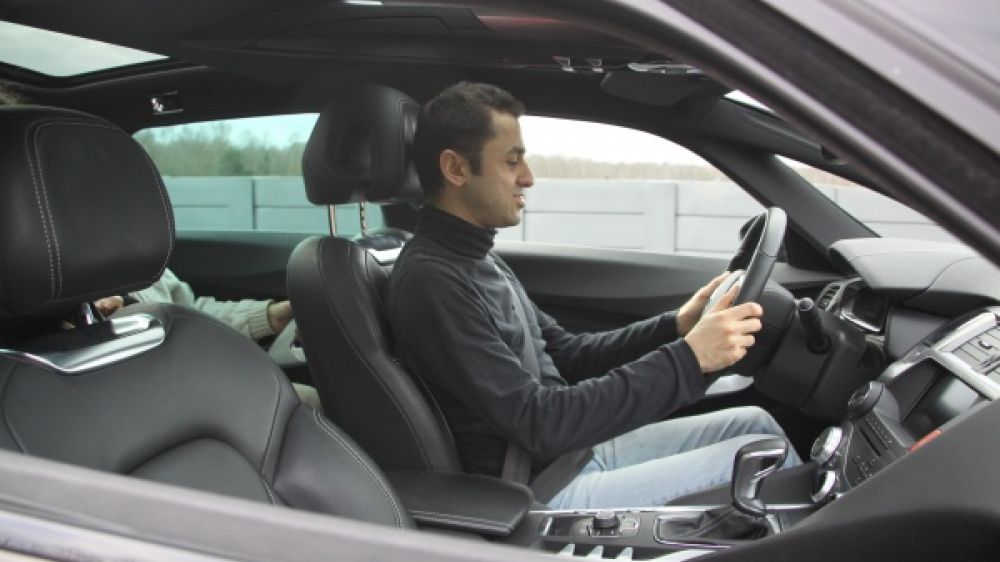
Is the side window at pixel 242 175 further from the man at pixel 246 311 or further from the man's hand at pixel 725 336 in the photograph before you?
the man's hand at pixel 725 336

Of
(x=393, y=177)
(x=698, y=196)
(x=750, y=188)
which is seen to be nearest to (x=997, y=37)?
(x=393, y=177)

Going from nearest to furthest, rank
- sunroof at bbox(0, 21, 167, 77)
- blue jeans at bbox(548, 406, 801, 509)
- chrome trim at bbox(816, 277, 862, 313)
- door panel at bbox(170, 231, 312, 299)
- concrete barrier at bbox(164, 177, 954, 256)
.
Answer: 1. blue jeans at bbox(548, 406, 801, 509)
2. chrome trim at bbox(816, 277, 862, 313)
3. sunroof at bbox(0, 21, 167, 77)
4. concrete barrier at bbox(164, 177, 954, 256)
5. door panel at bbox(170, 231, 312, 299)

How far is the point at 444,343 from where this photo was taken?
194 cm

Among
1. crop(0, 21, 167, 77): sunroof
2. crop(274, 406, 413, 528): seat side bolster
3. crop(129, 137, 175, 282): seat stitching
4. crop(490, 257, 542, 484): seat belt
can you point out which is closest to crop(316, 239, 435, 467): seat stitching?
crop(490, 257, 542, 484): seat belt

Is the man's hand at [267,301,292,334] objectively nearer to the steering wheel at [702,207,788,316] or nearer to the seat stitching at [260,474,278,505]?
the steering wheel at [702,207,788,316]

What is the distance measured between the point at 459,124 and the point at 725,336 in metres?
0.79

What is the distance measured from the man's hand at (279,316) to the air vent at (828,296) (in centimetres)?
165

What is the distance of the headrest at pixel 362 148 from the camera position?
2.33 meters

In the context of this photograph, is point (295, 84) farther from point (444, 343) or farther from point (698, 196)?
point (698, 196)

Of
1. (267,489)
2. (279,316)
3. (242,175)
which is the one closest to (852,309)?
(267,489)

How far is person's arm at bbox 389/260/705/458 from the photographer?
1850 mm

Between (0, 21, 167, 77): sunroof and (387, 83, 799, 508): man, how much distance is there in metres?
1.10

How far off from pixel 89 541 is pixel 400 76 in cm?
218

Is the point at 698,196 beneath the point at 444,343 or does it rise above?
beneath
